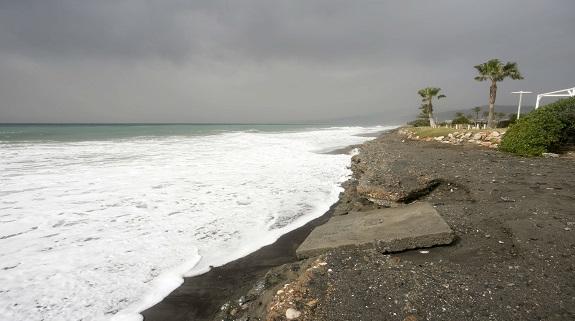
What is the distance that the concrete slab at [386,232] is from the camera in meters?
4.60

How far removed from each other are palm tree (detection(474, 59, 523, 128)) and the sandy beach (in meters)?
27.9

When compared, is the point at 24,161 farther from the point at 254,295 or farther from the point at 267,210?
the point at 254,295

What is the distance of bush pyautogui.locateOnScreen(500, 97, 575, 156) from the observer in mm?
13531

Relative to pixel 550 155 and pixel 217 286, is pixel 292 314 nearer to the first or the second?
pixel 217 286

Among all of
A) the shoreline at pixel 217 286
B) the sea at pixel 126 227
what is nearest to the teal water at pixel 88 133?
the sea at pixel 126 227

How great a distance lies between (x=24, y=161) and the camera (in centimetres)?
1617

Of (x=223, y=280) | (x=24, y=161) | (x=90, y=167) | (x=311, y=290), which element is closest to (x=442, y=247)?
(x=311, y=290)

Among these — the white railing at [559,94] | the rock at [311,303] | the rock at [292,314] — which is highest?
the white railing at [559,94]

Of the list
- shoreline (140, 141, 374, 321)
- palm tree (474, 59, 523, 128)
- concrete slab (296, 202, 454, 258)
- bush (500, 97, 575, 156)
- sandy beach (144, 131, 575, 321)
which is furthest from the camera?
palm tree (474, 59, 523, 128)

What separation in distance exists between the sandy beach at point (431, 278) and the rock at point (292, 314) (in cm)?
4

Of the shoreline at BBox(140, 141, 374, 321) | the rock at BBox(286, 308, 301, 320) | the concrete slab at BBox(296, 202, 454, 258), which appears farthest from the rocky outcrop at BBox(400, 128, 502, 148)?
the rock at BBox(286, 308, 301, 320)

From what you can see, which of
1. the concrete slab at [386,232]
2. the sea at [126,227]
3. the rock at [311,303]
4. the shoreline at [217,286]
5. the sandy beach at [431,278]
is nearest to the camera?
the sandy beach at [431,278]

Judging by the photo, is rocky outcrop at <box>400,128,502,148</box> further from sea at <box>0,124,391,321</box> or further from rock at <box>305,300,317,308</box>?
rock at <box>305,300,317,308</box>

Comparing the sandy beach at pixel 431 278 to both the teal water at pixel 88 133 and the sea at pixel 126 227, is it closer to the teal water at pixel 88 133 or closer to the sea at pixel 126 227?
the sea at pixel 126 227
